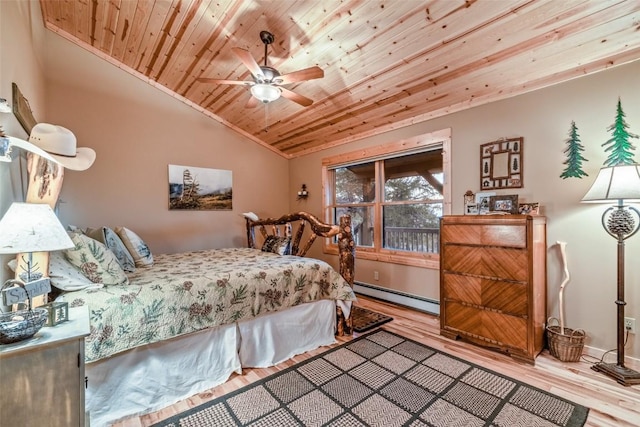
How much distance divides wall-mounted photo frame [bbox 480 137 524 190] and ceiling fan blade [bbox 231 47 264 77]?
236 cm

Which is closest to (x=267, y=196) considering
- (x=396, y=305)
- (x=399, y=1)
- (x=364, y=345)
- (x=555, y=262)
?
(x=396, y=305)

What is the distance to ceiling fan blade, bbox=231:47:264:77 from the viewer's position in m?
2.04

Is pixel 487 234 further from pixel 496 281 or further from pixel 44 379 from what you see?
pixel 44 379

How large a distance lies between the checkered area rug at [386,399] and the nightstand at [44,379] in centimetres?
74

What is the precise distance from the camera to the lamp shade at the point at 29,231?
110cm

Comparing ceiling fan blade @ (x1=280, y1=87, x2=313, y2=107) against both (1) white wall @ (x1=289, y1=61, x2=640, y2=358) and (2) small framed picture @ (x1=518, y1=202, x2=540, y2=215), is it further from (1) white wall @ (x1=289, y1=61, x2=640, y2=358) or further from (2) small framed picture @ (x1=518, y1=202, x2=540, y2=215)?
(2) small framed picture @ (x1=518, y1=202, x2=540, y2=215)

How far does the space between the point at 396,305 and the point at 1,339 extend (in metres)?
3.57

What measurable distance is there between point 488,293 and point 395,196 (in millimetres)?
1805

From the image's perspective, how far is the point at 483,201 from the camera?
2.92m

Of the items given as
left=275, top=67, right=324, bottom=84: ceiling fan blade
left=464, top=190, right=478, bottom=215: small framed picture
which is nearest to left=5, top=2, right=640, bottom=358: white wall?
left=464, top=190, right=478, bottom=215: small framed picture

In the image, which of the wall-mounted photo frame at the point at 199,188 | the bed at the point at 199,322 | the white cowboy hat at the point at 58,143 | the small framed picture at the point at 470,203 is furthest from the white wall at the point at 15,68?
the small framed picture at the point at 470,203

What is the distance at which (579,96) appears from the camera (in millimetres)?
2412

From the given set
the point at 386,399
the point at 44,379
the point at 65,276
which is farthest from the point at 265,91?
the point at 386,399

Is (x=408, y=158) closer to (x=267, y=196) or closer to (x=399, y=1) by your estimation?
(x=399, y=1)
